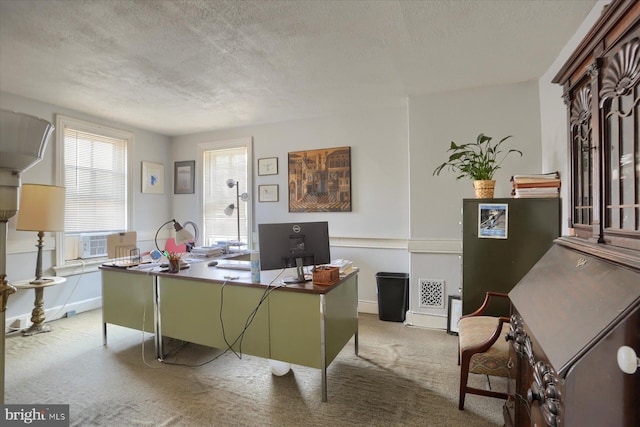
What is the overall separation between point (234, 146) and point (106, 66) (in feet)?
7.05

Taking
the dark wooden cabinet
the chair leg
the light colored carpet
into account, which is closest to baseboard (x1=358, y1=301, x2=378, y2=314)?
the light colored carpet

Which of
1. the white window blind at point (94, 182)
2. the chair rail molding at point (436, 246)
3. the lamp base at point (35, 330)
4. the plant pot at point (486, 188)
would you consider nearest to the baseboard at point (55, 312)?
the lamp base at point (35, 330)

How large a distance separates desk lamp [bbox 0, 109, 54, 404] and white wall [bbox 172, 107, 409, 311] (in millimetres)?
3475

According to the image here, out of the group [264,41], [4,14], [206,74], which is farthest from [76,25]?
[264,41]

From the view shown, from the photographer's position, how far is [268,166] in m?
4.38

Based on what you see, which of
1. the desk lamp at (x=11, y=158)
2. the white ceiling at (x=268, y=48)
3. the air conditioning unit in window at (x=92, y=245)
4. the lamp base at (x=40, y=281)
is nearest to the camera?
the desk lamp at (x=11, y=158)

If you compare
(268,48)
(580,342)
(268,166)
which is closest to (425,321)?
(580,342)

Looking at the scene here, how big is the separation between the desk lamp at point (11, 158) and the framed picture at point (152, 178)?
4.57 metres

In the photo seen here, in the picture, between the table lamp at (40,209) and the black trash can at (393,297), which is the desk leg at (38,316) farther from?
the black trash can at (393,297)

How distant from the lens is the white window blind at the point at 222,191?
461 cm

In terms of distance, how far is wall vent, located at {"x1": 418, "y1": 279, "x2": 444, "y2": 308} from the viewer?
328 centimetres

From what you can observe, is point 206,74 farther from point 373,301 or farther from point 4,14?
point 373,301

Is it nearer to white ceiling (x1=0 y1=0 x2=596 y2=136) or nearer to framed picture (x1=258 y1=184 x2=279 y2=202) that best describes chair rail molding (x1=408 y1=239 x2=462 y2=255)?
white ceiling (x1=0 y1=0 x2=596 y2=136)

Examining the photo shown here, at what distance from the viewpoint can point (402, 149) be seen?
367cm
